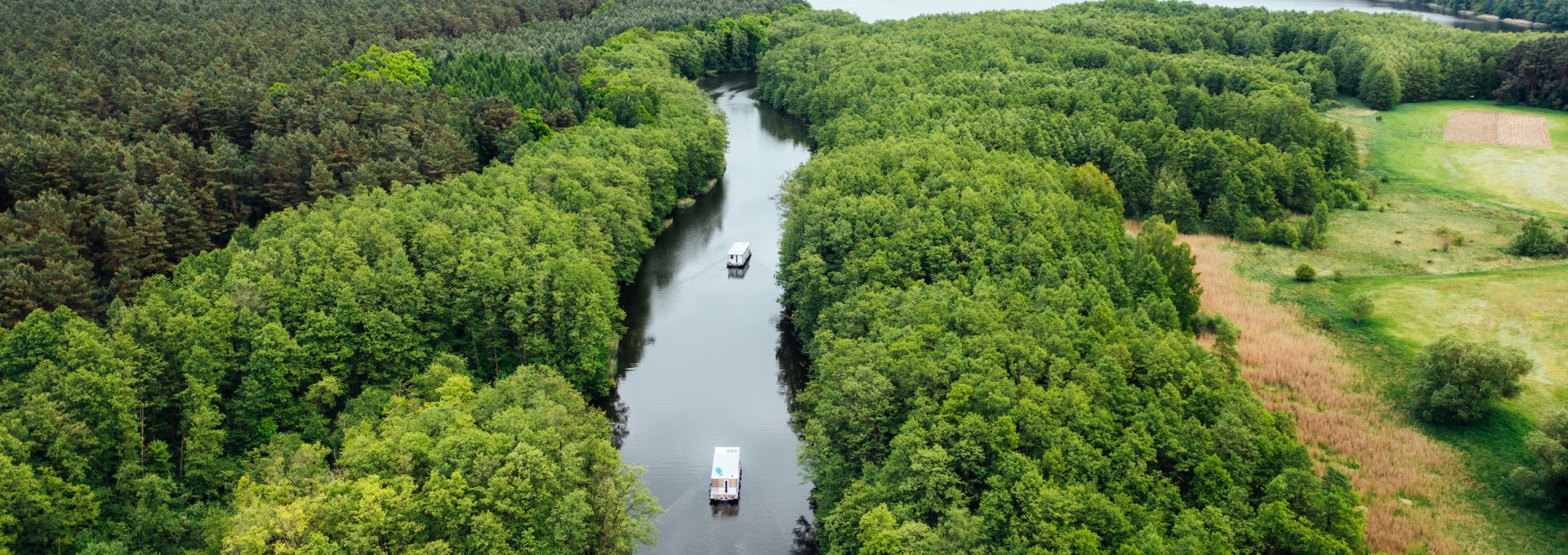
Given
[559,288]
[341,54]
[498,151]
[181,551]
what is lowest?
[181,551]

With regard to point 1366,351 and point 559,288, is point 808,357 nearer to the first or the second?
point 559,288

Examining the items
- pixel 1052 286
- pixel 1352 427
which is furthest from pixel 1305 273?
pixel 1052 286

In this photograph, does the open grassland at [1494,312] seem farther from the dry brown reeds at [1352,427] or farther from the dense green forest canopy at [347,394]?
the dense green forest canopy at [347,394]

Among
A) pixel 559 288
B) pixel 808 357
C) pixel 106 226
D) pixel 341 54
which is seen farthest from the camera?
pixel 341 54

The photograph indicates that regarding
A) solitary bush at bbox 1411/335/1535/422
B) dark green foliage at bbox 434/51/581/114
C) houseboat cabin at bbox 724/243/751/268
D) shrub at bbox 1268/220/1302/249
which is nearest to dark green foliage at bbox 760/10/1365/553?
shrub at bbox 1268/220/1302/249

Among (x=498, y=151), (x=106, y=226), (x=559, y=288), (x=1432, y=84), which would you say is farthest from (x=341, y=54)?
(x=1432, y=84)
